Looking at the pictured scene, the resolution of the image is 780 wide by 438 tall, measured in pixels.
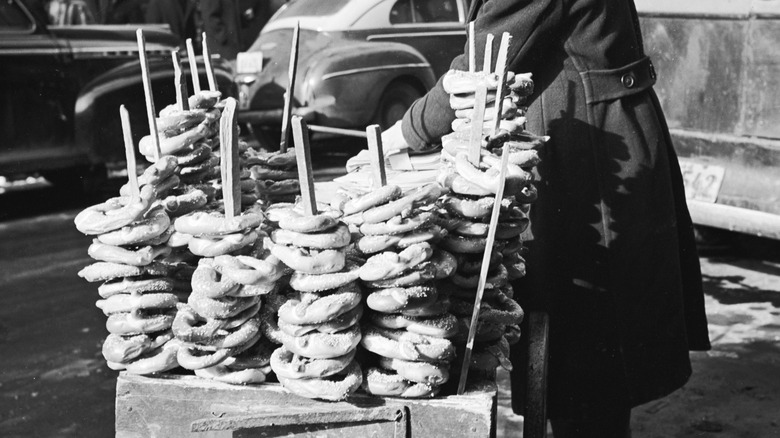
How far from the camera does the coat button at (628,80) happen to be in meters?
2.22

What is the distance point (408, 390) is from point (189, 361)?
356 mm

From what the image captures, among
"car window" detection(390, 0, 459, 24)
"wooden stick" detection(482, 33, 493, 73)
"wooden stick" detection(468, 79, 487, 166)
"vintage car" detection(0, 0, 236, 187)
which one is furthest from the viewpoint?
"car window" detection(390, 0, 459, 24)

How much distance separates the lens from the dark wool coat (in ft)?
7.21

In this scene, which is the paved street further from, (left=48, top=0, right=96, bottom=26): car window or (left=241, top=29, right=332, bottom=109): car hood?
(left=48, top=0, right=96, bottom=26): car window

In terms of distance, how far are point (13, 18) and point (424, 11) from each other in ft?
12.4

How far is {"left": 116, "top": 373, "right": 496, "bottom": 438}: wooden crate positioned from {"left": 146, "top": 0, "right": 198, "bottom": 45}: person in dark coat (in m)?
9.89

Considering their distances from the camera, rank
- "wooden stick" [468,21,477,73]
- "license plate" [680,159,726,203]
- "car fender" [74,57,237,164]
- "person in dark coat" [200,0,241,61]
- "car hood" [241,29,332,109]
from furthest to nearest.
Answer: "person in dark coat" [200,0,241,61]
"car hood" [241,29,332,109]
"car fender" [74,57,237,164]
"license plate" [680,159,726,203]
"wooden stick" [468,21,477,73]

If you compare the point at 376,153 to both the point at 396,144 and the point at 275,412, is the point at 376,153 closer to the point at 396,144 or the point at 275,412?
the point at 275,412

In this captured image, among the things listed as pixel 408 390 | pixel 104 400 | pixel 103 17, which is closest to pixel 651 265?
pixel 408 390

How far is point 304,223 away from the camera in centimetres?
143

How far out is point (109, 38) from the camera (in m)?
8.14

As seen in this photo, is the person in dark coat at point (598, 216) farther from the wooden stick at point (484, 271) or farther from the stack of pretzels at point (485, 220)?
the wooden stick at point (484, 271)

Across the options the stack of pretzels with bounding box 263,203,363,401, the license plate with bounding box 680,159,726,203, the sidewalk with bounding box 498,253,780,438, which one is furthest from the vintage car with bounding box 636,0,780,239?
the stack of pretzels with bounding box 263,203,363,401

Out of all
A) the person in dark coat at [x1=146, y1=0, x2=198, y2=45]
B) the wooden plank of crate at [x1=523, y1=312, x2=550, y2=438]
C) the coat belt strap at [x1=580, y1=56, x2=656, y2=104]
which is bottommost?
the person in dark coat at [x1=146, y1=0, x2=198, y2=45]
